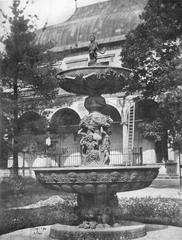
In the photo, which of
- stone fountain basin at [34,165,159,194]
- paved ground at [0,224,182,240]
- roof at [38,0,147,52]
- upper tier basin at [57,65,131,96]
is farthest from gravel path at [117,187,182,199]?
roof at [38,0,147,52]

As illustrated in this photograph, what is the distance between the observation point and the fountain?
6.64m

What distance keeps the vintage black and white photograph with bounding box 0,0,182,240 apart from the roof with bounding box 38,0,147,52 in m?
0.09

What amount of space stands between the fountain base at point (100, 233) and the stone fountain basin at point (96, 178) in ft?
2.06

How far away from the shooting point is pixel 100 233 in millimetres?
6672

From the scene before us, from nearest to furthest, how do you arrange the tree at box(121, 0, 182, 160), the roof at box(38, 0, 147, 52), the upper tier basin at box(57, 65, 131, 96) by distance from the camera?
the upper tier basin at box(57, 65, 131, 96), the tree at box(121, 0, 182, 160), the roof at box(38, 0, 147, 52)

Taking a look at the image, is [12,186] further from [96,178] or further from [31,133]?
[96,178]

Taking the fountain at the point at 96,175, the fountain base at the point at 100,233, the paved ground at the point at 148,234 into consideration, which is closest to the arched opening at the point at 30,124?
the fountain at the point at 96,175

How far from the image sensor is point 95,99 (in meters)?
7.83

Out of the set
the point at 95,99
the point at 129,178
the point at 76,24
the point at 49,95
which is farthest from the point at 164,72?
the point at 76,24

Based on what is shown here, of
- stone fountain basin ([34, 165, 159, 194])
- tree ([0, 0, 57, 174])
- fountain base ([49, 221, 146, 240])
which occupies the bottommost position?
fountain base ([49, 221, 146, 240])

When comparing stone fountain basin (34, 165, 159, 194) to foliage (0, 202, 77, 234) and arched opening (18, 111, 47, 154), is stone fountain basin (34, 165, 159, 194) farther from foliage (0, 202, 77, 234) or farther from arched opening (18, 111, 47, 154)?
arched opening (18, 111, 47, 154)

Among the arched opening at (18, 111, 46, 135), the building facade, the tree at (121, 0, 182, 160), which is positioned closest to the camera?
the tree at (121, 0, 182, 160)

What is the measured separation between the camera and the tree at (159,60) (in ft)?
52.2

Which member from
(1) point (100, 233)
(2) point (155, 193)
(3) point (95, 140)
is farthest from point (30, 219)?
(2) point (155, 193)
